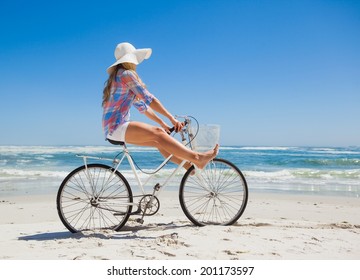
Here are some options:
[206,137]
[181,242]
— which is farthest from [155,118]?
[181,242]

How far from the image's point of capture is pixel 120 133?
3.80m

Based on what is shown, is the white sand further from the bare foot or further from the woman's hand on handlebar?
the woman's hand on handlebar

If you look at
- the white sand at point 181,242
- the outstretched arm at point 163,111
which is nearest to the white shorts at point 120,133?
the outstretched arm at point 163,111

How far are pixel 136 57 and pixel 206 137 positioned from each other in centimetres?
119

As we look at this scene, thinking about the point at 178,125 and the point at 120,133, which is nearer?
the point at 120,133

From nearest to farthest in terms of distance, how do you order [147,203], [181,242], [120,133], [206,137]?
[181,242], [120,133], [147,203], [206,137]

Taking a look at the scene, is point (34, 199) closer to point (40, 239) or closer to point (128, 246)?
point (40, 239)

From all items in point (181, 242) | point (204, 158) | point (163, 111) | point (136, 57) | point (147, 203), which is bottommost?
point (181, 242)

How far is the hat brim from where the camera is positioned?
3.83 m

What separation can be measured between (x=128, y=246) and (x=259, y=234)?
57.5 inches

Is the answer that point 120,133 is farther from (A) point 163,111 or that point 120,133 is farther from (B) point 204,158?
(B) point 204,158

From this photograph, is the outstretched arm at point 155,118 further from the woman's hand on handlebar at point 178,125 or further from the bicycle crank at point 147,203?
the bicycle crank at point 147,203

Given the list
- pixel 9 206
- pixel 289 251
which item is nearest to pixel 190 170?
pixel 289 251
